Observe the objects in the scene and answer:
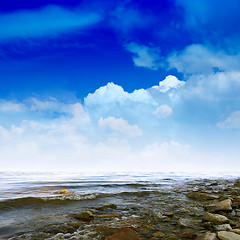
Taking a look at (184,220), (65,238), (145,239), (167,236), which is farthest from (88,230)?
(184,220)

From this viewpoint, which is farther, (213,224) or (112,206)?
(112,206)

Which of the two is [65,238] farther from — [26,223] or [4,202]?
[4,202]

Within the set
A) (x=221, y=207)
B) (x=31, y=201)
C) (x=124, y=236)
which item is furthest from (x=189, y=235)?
(x=31, y=201)

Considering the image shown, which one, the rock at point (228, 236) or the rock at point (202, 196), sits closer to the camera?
the rock at point (228, 236)

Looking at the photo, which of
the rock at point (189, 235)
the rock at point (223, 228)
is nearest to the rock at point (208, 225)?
the rock at point (223, 228)

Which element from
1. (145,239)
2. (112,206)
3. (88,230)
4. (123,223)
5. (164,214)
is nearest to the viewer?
(145,239)

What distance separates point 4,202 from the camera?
4.82m

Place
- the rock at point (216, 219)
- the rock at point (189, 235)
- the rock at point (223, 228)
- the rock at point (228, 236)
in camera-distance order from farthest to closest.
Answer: the rock at point (216, 219) < the rock at point (223, 228) < the rock at point (189, 235) < the rock at point (228, 236)

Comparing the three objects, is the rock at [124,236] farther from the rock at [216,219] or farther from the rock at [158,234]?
the rock at [216,219]

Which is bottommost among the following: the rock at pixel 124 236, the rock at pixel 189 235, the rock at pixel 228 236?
the rock at pixel 189 235

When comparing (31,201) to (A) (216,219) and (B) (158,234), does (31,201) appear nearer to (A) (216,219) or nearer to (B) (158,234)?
(B) (158,234)

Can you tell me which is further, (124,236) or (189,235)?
(189,235)

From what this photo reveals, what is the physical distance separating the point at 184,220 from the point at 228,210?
119 cm

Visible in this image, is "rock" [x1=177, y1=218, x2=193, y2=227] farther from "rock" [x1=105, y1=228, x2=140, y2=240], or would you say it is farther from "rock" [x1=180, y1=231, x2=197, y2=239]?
"rock" [x1=105, y1=228, x2=140, y2=240]
